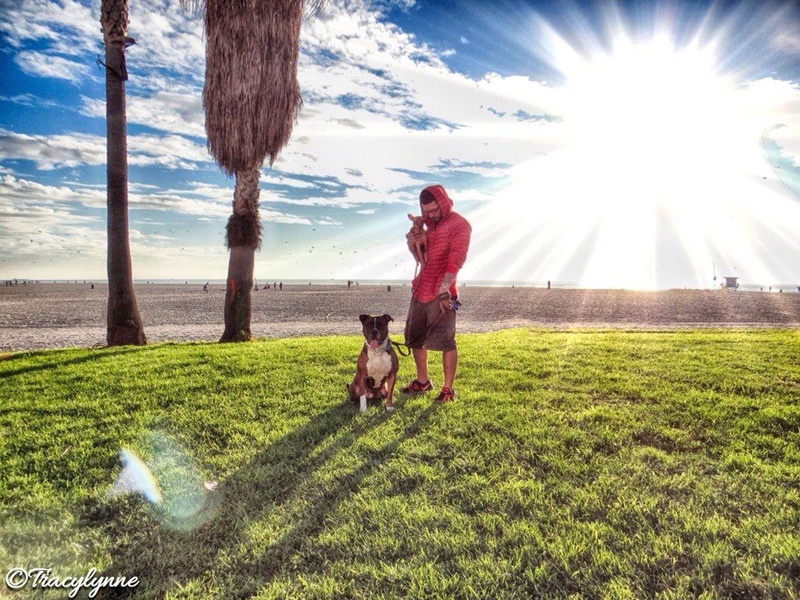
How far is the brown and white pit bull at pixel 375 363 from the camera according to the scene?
226 inches

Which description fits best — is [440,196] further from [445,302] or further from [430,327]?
[430,327]

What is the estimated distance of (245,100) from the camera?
13.1m

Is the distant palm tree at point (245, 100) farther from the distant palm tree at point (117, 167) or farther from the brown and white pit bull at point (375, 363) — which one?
the brown and white pit bull at point (375, 363)

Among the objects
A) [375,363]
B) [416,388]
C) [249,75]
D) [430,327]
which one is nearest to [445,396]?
[416,388]

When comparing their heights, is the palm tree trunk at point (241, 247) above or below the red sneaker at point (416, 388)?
above

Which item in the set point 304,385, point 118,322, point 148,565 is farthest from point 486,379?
point 118,322

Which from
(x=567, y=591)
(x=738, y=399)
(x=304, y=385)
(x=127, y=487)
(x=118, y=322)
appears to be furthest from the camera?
(x=118, y=322)

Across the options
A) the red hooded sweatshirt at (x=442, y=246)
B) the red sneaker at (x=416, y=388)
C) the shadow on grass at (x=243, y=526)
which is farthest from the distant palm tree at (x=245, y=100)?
the shadow on grass at (x=243, y=526)

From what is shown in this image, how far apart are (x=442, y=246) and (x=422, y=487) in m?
2.98

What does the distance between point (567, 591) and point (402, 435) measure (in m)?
2.55

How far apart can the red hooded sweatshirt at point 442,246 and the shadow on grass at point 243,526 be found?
2.08 metres

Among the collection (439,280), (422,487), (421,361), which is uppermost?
(439,280)

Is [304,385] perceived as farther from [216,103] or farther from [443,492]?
[216,103]

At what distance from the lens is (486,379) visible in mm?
7633
